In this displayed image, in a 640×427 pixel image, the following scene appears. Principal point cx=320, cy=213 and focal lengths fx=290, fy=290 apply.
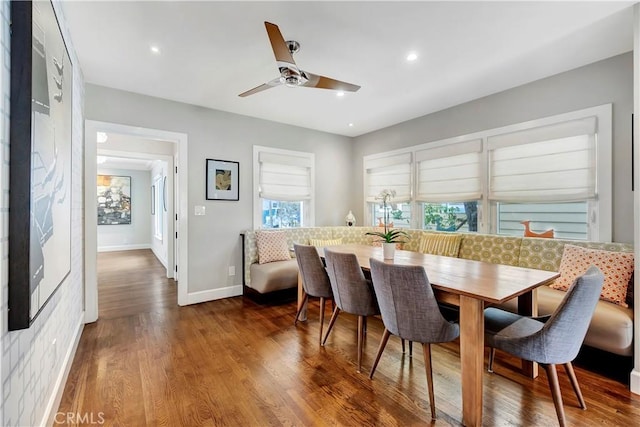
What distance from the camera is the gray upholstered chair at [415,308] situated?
68.1 inches

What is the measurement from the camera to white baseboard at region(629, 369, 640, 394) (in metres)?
1.95

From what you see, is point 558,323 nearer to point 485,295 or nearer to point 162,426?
point 485,295

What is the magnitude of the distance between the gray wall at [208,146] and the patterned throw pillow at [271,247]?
37cm

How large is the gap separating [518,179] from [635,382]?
2.10m

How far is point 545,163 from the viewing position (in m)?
3.18

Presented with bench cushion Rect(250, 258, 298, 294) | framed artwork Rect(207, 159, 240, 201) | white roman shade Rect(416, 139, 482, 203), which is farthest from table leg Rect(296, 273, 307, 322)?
white roman shade Rect(416, 139, 482, 203)

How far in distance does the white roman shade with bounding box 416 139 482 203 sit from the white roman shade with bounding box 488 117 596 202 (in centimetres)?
20

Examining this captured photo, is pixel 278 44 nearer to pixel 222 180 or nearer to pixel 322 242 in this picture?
pixel 222 180

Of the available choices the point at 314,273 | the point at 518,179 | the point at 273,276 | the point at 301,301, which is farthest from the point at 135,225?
the point at 518,179

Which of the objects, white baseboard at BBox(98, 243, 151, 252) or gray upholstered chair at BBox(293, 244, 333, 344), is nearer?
gray upholstered chair at BBox(293, 244, 333, 344)

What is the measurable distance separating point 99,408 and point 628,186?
4.49 m

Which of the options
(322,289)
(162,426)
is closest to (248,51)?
(322,289)

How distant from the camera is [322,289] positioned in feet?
8.96

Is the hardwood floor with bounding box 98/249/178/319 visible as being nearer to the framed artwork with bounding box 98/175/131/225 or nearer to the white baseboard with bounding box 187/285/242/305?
the white baseboard with bounding box 187/285/242/305
